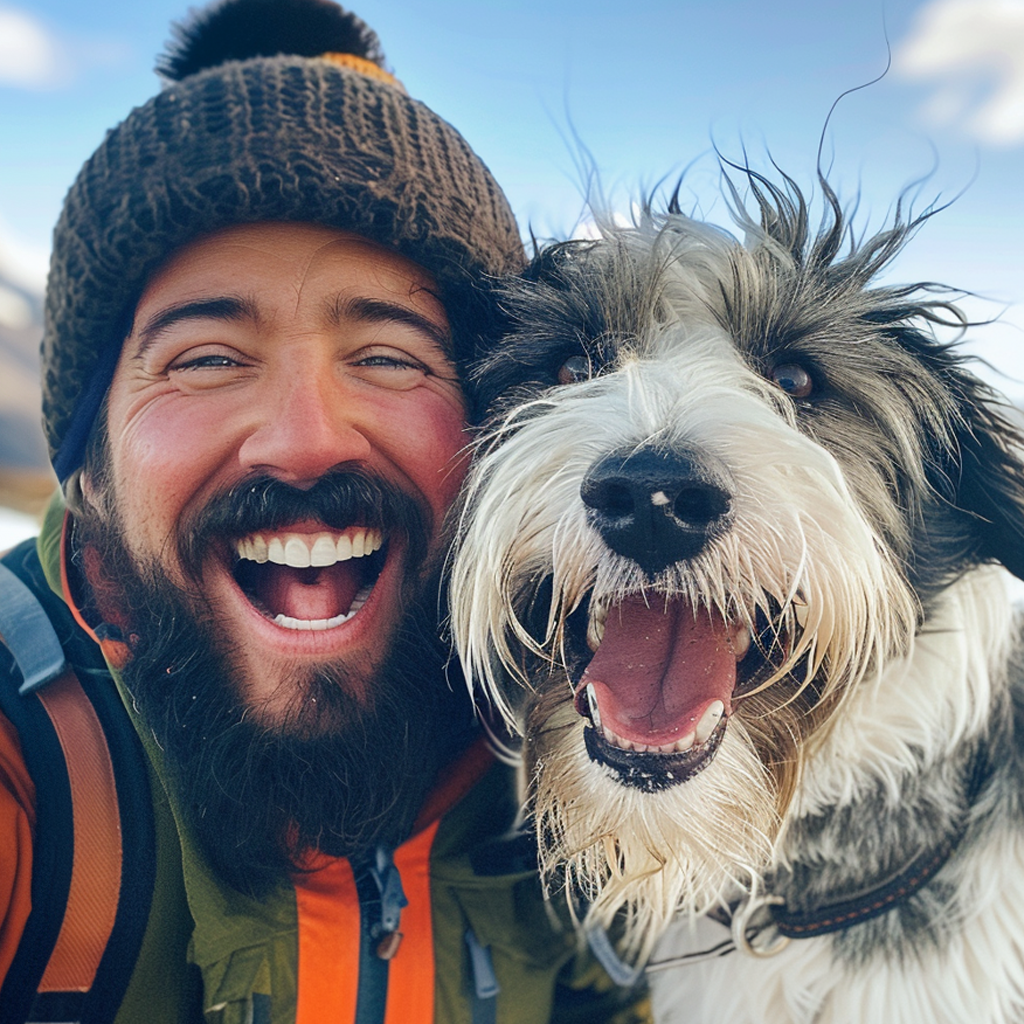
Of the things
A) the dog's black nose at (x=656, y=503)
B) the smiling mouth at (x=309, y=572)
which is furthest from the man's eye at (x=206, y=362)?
the dog's black nose at (x=656, y=503)

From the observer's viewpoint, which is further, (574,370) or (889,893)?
(574,370)

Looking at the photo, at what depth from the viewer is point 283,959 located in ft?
6.01

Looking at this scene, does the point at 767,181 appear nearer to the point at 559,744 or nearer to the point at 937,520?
the point at 937,520

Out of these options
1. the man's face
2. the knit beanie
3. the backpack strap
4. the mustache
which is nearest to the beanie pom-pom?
the knit beanie

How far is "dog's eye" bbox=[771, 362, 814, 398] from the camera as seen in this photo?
1930 millimetres

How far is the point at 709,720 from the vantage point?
5.63ft

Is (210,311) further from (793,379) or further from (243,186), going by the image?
(793,379)

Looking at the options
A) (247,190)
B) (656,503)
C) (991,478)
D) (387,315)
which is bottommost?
(656,503)

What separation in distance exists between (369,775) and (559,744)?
1.48ft

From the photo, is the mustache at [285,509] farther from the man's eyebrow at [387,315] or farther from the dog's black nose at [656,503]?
the dog's black nose at [656,503]

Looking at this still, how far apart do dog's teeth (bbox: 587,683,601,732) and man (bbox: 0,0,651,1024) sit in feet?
1.42

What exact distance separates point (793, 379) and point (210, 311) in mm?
1306

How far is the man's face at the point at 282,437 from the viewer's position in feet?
6.50

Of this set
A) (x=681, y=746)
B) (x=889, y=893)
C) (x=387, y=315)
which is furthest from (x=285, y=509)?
(x=889, y=893)
